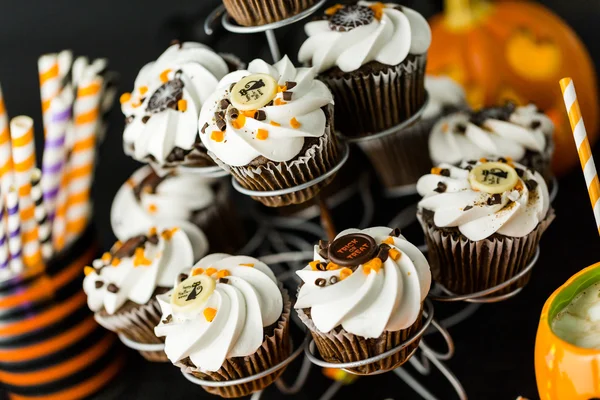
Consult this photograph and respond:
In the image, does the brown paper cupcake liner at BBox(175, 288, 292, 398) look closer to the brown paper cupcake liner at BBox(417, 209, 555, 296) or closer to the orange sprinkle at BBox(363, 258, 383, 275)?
the orange sprinkle at BBox(363, 258, 383, 275)

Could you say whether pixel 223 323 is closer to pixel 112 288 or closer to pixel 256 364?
pixel 256 364

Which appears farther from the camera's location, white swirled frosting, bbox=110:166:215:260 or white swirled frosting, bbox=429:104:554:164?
white swirled frosting, bbox=110:166:215:260

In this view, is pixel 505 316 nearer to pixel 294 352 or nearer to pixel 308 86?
pixel 294 352

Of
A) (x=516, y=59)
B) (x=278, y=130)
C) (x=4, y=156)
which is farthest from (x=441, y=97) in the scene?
(x=4, y=156)

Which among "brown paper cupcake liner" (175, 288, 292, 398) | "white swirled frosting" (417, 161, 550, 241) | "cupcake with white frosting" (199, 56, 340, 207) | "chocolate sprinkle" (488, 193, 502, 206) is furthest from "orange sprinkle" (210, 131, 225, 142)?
"chocolate sprinkle" (488, 193, 502, 206)

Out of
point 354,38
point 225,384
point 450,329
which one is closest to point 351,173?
point 450,329
